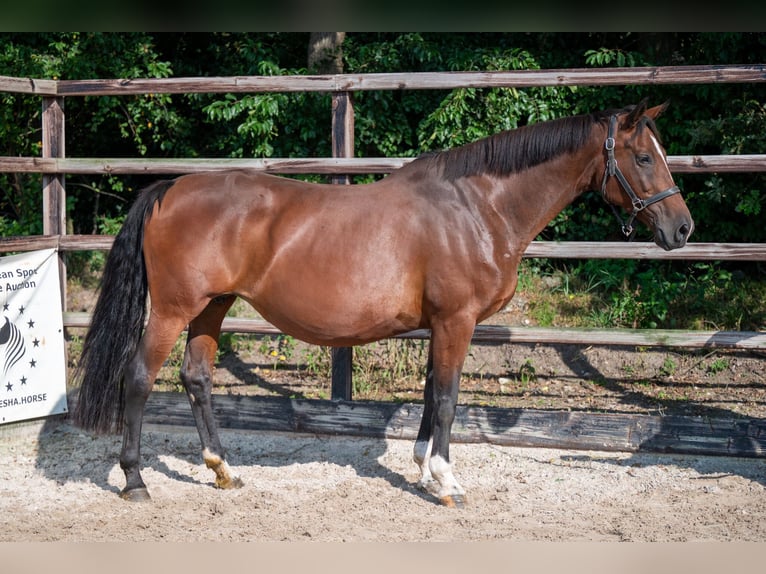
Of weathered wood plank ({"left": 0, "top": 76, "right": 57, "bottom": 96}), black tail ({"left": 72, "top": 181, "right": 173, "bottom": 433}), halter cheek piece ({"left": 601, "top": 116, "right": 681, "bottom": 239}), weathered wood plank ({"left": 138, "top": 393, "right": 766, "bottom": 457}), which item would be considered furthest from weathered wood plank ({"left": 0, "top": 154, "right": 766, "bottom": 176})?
weathered wood plank ({"left": 138, "top": 393, "right": 766, "bottom": 457})

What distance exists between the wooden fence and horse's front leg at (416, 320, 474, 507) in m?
1.03

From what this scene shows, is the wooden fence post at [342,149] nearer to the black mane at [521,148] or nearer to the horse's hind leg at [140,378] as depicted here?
the black mane at [521,148]

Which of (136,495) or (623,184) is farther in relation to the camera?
(136,495)

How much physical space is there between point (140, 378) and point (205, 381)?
0.42 m

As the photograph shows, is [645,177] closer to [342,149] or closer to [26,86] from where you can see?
[342,149]

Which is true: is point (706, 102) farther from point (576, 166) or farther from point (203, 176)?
point (203, 176)

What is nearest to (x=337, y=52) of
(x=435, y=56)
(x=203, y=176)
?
(x=435, y=56)

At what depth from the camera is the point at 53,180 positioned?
6020mm

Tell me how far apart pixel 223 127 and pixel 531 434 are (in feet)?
18.7

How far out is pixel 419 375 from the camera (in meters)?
7.22

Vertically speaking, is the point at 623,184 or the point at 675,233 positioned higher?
the point at 623,184

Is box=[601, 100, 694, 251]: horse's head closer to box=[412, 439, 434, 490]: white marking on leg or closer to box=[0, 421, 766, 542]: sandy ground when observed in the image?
box=[0, 421, 766, 542]: sandy ground

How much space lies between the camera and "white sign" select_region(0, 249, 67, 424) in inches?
218

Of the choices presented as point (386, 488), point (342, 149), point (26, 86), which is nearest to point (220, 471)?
point (386, 488)
